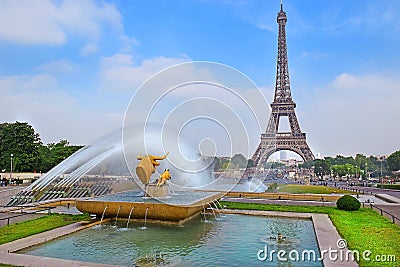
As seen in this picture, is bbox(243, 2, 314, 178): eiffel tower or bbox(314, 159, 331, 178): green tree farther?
bbox(314, 159, 331, 178): green tree

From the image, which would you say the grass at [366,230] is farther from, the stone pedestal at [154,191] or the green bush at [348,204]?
the stone pedestal at [154,191]

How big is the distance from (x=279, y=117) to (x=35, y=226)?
66066 mm

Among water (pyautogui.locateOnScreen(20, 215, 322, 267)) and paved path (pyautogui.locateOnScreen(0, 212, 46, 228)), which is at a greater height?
paved path (pyautogui.locateOnScreen(0, 212, 46, 228))

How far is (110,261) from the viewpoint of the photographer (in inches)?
374

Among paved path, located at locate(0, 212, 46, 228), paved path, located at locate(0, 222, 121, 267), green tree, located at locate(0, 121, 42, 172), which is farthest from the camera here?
green tree, located at locate(0, 121, 42, 172)

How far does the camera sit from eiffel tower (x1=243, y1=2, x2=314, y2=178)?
212ft

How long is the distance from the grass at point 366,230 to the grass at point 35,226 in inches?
375

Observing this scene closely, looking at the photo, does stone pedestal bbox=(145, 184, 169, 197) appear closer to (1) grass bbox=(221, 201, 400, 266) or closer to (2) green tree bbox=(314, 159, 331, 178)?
(1) grass bbox=(221, 201, 400, 266)

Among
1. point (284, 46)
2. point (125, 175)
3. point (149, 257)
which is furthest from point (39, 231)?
point (284, 46)

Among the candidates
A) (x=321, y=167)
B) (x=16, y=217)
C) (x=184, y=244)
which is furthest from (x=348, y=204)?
(x=321, y=167)

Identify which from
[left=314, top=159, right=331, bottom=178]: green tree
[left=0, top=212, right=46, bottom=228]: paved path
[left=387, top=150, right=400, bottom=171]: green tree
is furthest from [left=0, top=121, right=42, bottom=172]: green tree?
[left=387, top=150, right=400, bottom=171]: green tree

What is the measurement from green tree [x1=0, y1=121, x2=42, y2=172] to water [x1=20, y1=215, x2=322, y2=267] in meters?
47.1

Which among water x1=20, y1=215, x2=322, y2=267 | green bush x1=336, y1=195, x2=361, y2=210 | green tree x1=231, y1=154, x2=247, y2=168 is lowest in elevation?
water x1=20, y1=215, x2=322, y2=267

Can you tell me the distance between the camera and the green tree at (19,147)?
179ft
